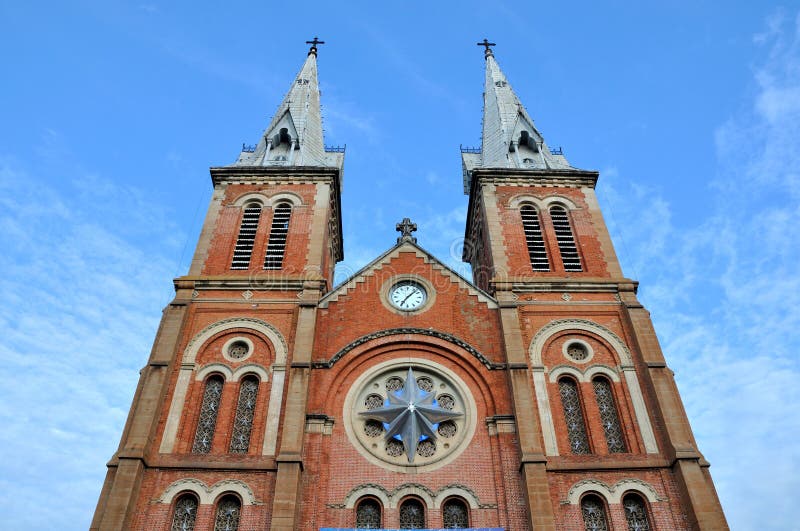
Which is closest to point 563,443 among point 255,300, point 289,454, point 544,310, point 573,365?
point 573,365

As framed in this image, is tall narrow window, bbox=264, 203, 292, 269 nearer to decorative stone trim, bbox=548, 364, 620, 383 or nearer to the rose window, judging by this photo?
the rose window

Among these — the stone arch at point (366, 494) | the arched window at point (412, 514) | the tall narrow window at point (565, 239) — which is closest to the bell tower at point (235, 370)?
the stone arch at point (366, 494)

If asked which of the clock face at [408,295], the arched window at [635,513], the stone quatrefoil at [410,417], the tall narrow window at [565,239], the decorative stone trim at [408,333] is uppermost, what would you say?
the tall narrow window at [565,239]

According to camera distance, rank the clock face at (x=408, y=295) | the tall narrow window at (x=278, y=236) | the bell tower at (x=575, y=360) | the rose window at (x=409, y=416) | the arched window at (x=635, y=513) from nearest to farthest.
→ the arched window at (x=635, y=513) < the bell tower at (x=575, y=360) < the rose window at (x=409, y=416) < the clock face at (x=408, y=295) < the tall narrow window at (x=278, y=236)

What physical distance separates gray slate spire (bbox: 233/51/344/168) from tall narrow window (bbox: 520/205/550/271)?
8.70 metres

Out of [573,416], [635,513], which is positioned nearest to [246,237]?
[573,416]

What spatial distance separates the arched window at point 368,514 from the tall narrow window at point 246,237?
31.0 ft

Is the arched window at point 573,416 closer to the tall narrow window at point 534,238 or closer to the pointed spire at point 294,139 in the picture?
the tall narrow window at point 534,238

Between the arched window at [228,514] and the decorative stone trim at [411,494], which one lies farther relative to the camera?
the decorative stone trim at [411,494]

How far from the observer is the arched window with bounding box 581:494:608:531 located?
54.9 ft

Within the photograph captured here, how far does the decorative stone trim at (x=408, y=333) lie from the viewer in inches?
778

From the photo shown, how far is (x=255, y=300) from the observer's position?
2167 cm

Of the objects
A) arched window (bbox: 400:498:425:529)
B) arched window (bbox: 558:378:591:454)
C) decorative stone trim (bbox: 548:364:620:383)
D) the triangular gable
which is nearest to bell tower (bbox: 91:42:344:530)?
the triangular gable

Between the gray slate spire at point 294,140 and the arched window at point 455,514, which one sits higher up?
the gray slate spire at point 294,140
